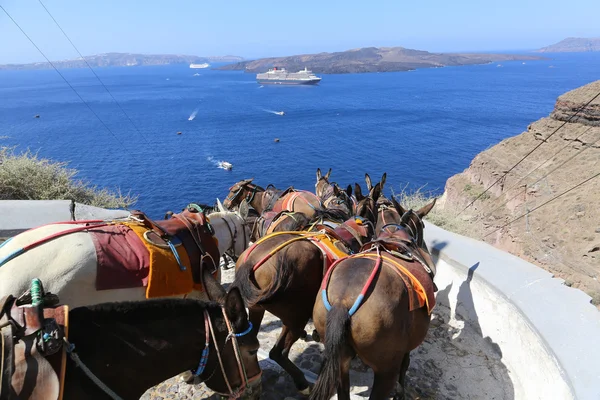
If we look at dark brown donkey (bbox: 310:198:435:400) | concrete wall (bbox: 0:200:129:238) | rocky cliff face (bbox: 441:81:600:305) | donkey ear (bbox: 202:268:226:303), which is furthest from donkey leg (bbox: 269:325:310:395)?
concrete wall (bbox: 0:200:129:238)

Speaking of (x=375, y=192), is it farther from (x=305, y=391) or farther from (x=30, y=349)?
(x=30, y=349)

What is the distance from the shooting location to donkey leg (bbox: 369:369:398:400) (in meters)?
3.71

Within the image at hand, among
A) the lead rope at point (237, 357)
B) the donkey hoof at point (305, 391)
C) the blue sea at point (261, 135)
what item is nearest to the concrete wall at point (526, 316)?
the donkey hoof at point (305, 391)

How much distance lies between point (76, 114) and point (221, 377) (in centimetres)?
8170

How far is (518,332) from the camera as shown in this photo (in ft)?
14.3

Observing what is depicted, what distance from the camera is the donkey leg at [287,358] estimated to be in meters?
4.55

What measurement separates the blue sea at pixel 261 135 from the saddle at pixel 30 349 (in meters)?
23.1

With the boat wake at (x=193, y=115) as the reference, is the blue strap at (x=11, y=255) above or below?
above

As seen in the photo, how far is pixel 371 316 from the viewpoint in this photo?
343 centimetres

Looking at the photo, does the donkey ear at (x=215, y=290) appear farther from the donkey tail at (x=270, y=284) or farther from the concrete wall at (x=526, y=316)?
the concrete wall at (x=526, y=316)

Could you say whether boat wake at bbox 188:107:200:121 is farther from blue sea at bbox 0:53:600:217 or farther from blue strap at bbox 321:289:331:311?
blue strap at bbox 321:289:331:311

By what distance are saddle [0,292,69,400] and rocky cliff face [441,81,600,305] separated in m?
5.67

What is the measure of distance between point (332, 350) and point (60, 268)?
96.7 inches

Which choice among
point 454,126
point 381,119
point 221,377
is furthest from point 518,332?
point 381,119
